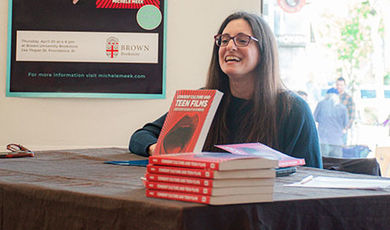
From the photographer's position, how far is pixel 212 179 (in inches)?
35.1

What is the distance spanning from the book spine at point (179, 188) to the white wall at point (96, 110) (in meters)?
2.86

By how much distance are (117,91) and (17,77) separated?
0.77m

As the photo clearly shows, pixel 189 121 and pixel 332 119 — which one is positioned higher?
pixel 189 121

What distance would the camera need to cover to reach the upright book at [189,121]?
1.20m

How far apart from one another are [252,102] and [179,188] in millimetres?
1251

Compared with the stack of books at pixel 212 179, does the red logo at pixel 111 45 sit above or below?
above

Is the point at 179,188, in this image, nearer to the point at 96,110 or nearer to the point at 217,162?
the point at 217,162

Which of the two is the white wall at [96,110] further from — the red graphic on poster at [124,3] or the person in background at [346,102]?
the person in background at [346,102]

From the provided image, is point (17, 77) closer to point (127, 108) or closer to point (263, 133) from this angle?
point (127, 108)

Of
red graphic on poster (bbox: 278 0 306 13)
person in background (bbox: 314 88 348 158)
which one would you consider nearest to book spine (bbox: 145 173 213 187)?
red graphic on poster (bbox: 278 0 306 13)

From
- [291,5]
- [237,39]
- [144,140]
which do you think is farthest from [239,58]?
[291,5]

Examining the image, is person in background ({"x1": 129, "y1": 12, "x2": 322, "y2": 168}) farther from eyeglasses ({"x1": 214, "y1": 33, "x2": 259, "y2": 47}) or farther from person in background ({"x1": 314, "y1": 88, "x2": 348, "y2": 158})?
person in background ({"x1": 314, "y1": 88, "x2": 348, "y2": 158})

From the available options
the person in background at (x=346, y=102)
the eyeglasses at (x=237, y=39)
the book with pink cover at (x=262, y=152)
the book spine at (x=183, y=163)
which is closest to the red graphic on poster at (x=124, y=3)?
the eyeglasses at (x=237, y=39)

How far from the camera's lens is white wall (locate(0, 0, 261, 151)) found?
383 centimetres
